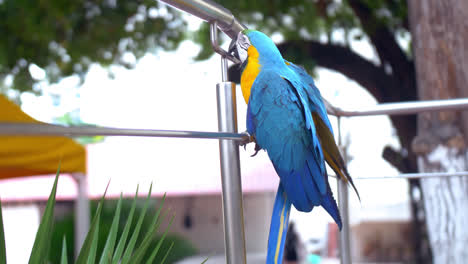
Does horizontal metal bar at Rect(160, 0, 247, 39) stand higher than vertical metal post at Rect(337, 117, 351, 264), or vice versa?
horizontal metal bar at Rect(160, 0, 247, 39)

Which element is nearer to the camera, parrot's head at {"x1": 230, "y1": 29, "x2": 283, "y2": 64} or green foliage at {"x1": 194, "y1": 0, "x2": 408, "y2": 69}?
parrot's head at {"x1": 230, "y1": 29, "x2": 283, "y2": 64}

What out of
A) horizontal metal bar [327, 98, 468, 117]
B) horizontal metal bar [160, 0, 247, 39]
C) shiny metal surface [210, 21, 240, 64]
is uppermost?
A: horizontal metal bar [160, 0, 247, 39]

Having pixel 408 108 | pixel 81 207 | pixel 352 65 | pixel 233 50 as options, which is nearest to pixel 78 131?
pixel 233 50

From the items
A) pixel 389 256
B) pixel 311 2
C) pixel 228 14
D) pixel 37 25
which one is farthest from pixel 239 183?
pixel 389 256

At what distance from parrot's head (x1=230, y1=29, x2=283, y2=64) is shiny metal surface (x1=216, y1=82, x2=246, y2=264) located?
3.7 inches

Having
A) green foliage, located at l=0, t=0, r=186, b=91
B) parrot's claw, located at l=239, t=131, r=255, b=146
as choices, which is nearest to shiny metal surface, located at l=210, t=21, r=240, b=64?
parrot's claw, located at l=239, t=131, r=255, b=146

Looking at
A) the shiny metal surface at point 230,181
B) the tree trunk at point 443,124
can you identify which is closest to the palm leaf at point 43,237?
the shiny metal surface at point 230,181

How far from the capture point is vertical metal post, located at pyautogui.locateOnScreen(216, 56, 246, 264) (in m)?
0.73

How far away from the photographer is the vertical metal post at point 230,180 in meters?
0.73

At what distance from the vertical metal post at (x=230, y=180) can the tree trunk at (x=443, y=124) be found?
181 cm

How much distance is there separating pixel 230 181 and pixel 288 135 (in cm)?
12

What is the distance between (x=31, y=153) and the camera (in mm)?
2391

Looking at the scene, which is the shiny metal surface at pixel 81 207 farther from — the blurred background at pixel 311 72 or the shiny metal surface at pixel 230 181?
the shiny metal surface at pixel 230 181

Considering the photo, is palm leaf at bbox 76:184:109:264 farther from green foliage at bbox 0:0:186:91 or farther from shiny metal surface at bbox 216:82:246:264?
green foliage at bbox 0:0:186:91
